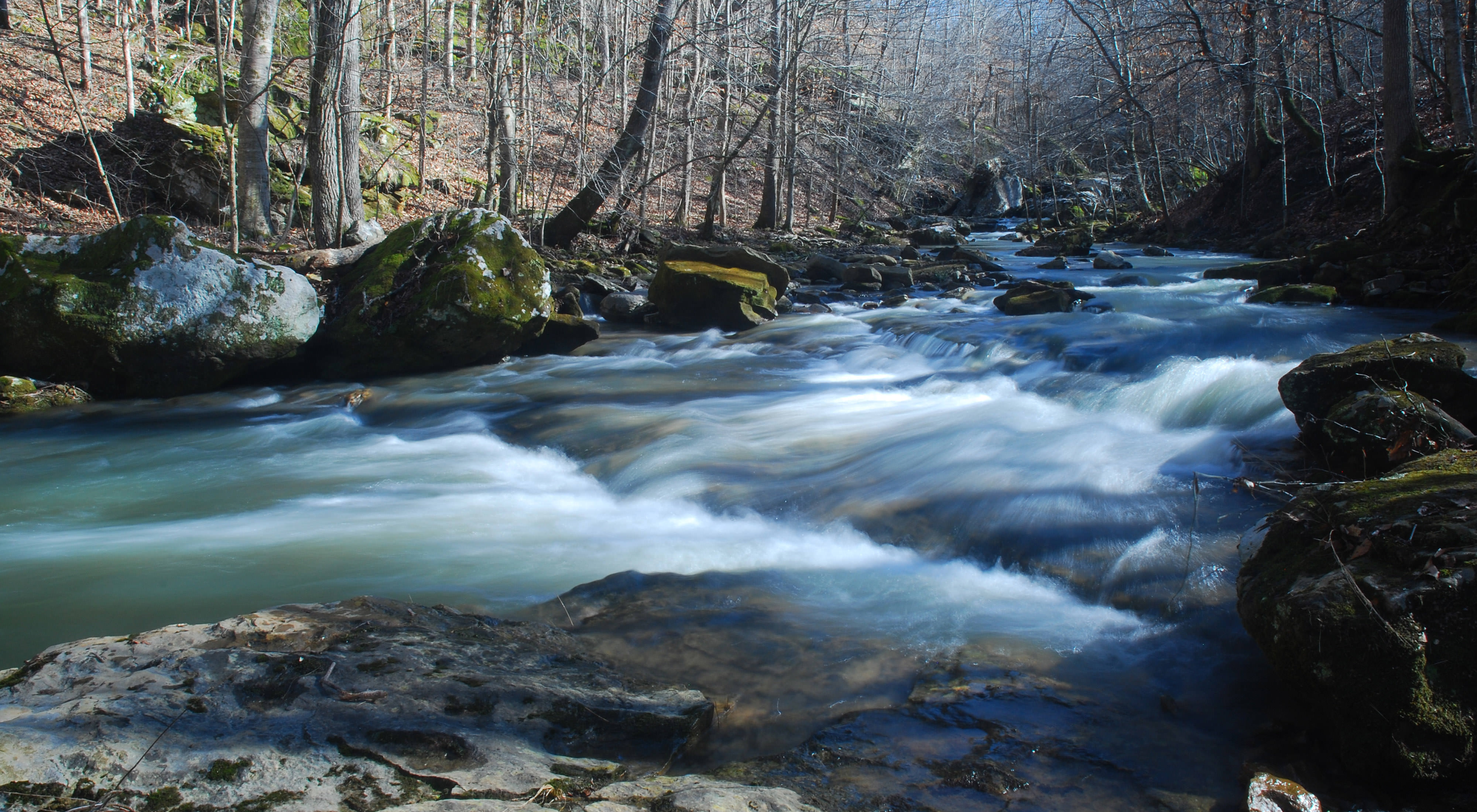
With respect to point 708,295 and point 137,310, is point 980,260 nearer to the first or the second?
point 708,295

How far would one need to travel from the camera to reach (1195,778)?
8.92ft

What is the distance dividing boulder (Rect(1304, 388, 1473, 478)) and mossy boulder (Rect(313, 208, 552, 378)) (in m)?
7.92

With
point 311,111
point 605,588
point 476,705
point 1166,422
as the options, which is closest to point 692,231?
point 311,111

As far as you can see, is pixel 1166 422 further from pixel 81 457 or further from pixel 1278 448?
pixel 81 457

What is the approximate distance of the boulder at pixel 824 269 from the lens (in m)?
16.9

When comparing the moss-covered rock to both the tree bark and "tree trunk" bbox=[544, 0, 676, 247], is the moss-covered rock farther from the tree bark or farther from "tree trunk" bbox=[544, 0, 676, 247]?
the tree bark

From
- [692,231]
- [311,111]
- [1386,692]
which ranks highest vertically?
[311,111]

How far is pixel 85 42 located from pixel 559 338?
12.6 meters

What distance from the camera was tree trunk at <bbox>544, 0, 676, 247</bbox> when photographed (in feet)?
47.4

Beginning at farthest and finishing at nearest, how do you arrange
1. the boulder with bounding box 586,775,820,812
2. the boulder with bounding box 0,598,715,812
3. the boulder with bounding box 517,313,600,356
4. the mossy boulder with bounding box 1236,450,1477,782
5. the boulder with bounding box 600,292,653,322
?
the boulder with bounding box 600,292,653,322, the boulder with bounding box 517,313,600,356, the mossy boulder with bounding box 1236,450,1477,782, the boulder with bounding box 586,775,820,812, the boulder with bounding box 0,598,715,812

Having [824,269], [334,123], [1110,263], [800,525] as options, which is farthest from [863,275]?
[800,525]

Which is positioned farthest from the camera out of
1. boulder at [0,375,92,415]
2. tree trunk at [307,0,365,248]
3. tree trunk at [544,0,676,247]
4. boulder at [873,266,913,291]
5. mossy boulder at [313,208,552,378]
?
boulder at [873,266,913,291]

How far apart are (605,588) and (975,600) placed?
6.03 ft

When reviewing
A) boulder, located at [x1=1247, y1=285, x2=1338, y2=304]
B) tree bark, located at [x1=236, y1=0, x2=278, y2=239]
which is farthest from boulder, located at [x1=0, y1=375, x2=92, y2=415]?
boulder, located at [x1=1247, y1=285, x2=1338, y2=304]
